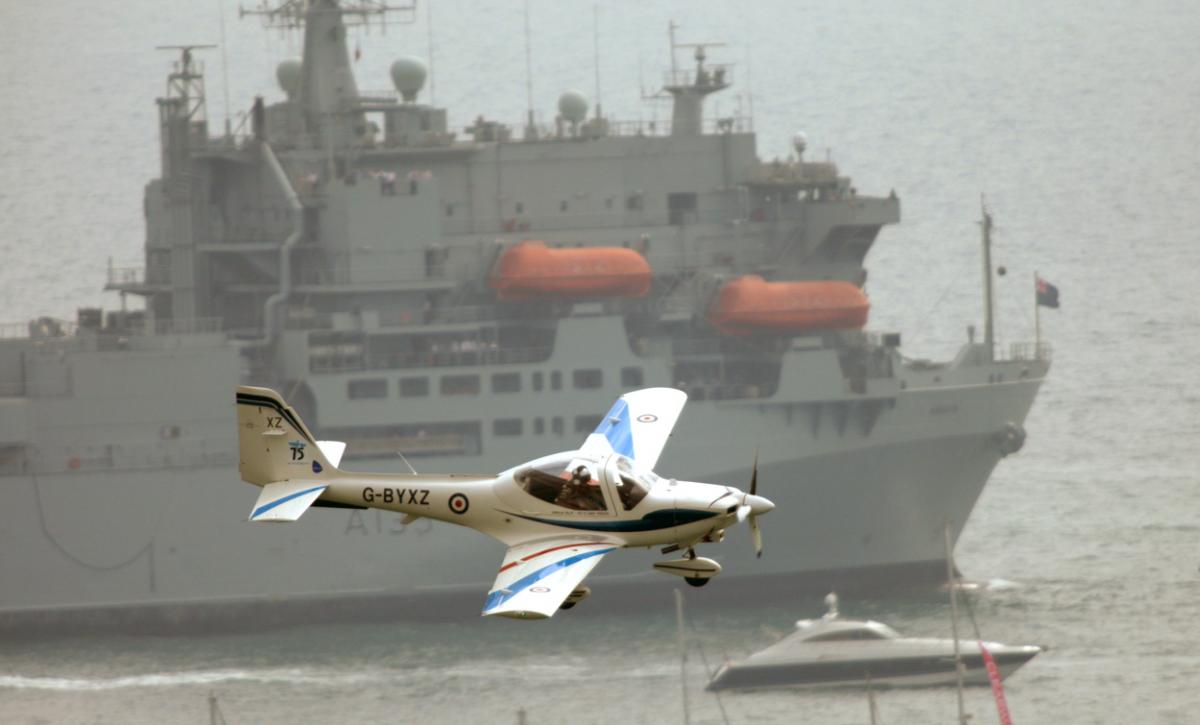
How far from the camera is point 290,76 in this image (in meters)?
68.9

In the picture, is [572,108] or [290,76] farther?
[290,76]

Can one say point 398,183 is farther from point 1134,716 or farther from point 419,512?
point 419,512

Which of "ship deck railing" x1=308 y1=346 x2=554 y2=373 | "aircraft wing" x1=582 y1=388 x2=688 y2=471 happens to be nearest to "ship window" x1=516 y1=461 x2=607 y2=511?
"aircraft wing" x1=582 y1=388 x2=688 y2=471

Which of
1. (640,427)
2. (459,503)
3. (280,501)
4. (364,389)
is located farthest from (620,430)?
(364,389)

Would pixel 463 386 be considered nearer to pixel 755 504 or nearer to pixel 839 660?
pixel 839 660

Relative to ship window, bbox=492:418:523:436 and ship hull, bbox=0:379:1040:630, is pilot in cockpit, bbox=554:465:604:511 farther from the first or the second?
ship window, bbox=492:418:523:436

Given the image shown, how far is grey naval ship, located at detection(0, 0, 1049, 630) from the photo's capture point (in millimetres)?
61906

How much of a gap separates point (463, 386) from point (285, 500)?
34982 mm

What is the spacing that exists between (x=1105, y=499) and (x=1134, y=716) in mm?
36979

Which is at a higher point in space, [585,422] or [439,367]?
[439,367]

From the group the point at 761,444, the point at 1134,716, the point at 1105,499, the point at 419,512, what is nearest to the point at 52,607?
the point at 761,444

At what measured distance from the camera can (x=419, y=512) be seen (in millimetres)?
28031

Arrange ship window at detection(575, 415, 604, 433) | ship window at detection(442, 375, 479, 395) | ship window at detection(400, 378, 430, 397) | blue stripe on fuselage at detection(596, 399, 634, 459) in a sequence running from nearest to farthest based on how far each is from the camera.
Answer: blue stripe on fuselage at detection(596, 399, 634, 459) < ship window at detection(400, 378, 430, 397) < ship window at detection(442, 375, 479, 395) < ship window at detection(575, 415, 604, 433)

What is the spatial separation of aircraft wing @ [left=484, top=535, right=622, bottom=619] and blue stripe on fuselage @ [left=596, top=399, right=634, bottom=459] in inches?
144
